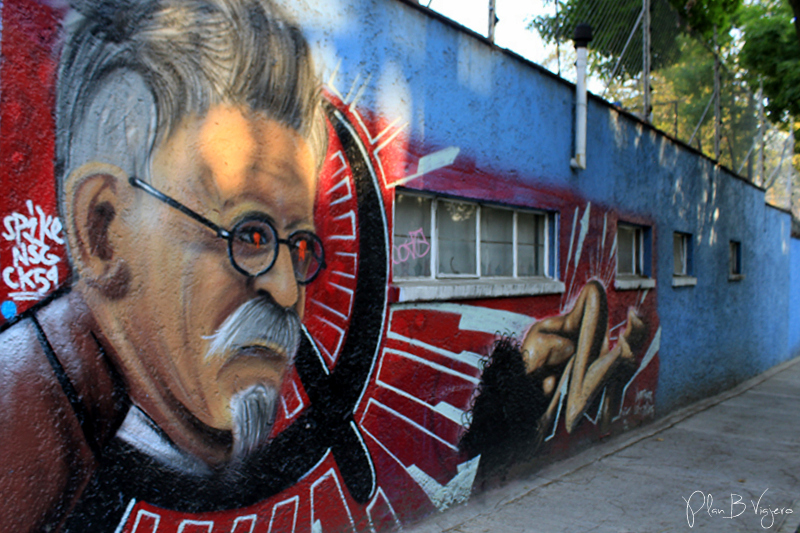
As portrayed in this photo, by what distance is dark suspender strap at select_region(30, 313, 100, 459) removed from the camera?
2580 millimetres

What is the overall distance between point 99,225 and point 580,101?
498 centimetres

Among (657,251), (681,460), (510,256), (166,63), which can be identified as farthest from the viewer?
(657,251)

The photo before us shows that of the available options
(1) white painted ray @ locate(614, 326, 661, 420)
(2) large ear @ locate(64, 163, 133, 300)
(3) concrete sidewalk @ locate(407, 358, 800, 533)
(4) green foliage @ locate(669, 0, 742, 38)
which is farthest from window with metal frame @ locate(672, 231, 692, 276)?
(2) large ear @ locate(64, 163, 133, 300)

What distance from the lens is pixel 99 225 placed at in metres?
2.77

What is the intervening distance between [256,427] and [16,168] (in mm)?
1713

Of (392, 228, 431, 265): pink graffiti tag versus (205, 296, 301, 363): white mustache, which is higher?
(392, 228, 431, 265): pink graffiti tag

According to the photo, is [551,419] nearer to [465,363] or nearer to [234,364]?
[465,363]

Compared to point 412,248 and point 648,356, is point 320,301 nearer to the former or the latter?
point 412,248

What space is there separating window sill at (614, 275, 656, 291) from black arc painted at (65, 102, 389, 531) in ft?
13.4

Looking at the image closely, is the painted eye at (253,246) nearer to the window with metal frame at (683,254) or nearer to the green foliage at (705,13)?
the window with metal frame at (683,254)

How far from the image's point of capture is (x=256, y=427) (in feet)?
11.1

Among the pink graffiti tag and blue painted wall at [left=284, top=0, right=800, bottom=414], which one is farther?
the pink graffiti tag

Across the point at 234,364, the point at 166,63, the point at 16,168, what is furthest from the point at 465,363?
the point at 16,168

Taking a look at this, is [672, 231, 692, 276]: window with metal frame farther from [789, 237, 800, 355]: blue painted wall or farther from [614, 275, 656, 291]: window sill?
[789, 237, 800, 355]: blue painted wall
